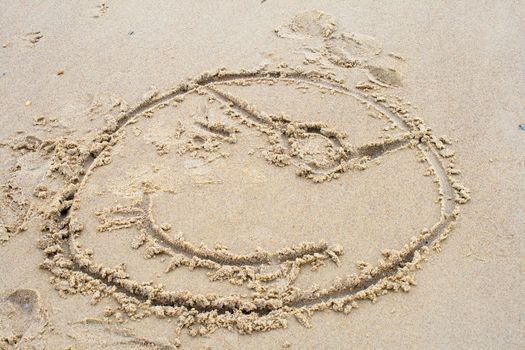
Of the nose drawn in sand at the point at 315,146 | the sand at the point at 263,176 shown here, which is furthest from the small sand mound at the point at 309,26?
the nose drawn in sand at the point at 315,146

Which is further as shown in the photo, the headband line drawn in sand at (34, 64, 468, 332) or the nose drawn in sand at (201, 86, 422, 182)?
the nose drawn in sand at (201, 86, 422, 182)

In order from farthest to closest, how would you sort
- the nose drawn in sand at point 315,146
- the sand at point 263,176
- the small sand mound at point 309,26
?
the small sand mound at point 309,26 → the nose drawn in sand at point 315,146 → the sand at point 263,176

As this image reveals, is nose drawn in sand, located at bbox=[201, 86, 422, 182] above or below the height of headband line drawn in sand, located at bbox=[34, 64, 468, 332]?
above

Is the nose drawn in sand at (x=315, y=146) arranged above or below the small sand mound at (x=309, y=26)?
below

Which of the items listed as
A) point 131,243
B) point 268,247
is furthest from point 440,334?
point 131,243

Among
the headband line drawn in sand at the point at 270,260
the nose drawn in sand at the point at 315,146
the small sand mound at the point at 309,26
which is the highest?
the small sand mound at the point at 309,26

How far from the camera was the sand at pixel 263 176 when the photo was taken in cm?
208

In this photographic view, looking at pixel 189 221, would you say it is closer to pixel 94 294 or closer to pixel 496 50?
pixel 94 294

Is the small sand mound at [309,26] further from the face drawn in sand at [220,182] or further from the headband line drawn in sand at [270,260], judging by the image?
the headband line drawn in sand at [270,260]

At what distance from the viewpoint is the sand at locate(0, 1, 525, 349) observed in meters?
2.08

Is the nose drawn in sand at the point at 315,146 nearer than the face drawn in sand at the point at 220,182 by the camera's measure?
No

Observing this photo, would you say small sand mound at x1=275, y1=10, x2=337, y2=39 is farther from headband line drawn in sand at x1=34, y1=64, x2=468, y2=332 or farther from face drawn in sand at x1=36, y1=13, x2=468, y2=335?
headband line drawn in sand at x1=34, y1=64, x2=468, y2=332

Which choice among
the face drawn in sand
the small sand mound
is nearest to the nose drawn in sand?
the face drawn in sand

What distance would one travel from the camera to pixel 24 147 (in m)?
2.84
